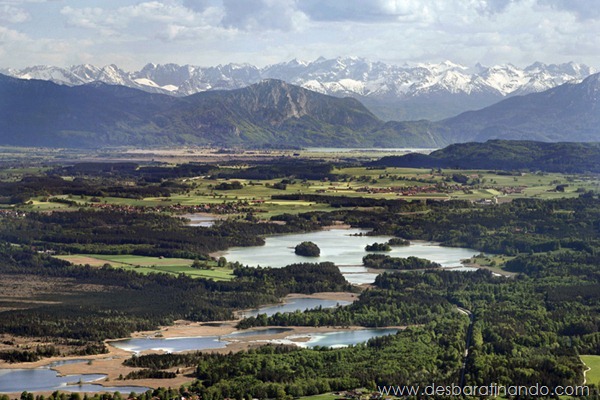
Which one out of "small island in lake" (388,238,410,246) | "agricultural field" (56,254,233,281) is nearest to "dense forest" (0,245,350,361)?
"agricultural field" (56,254,233,281)

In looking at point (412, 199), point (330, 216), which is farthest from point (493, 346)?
point (412, 199)

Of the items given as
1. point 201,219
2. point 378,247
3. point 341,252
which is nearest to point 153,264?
point 341,252

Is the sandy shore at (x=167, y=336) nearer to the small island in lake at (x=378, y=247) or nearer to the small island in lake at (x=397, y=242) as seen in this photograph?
the small island in lake at (x=378, y=247)

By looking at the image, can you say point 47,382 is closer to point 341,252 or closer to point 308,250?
point 308,250

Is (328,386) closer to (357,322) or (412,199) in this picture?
(357,322)

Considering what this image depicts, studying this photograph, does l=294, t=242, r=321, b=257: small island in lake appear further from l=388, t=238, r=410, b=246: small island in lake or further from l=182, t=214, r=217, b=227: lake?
l=182, t=214, r=217, b=227: lake
